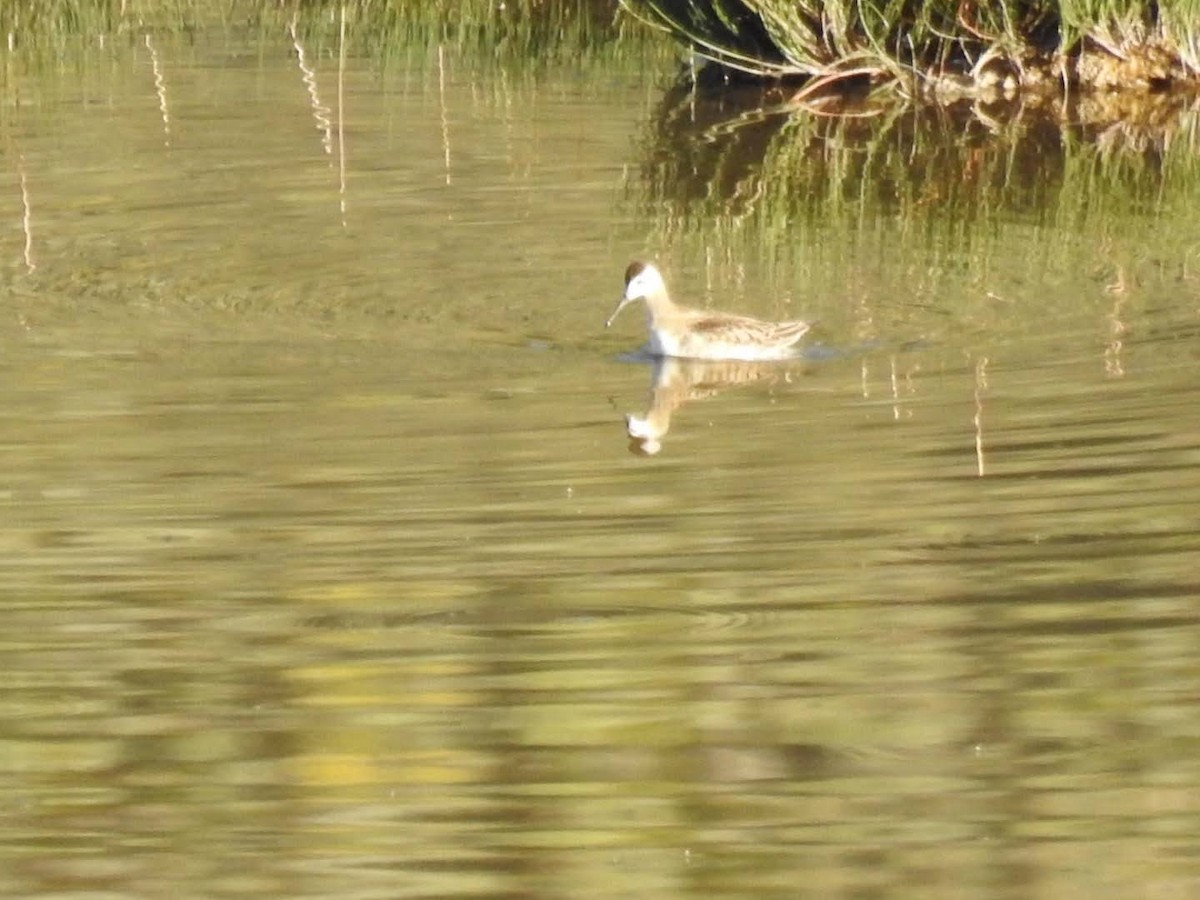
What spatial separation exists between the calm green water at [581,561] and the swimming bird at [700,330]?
5.7 inches

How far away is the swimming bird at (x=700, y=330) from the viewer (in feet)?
36.8

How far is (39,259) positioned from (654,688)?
7.00 metres

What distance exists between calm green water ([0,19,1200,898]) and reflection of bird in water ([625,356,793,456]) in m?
0.04

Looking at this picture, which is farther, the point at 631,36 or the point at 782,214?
the point at 631,36

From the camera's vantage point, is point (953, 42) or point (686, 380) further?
point (953, 42)

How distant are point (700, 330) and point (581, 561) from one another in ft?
11.1

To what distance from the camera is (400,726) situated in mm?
6832

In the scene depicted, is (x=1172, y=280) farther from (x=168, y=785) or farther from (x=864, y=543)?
(x=168, y=785)

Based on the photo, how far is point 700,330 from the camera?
11453mm

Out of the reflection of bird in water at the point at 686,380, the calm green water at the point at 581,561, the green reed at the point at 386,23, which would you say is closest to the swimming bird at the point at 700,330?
the reflection of bird in water at the point at 686,380

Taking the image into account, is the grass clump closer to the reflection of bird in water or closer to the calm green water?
the calm green water

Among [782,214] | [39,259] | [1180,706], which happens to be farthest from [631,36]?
[1180,706]

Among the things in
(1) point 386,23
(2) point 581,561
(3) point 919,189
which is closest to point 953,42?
(1) point 386,23

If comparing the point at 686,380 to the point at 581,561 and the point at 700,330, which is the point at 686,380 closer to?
the point at 700,330
